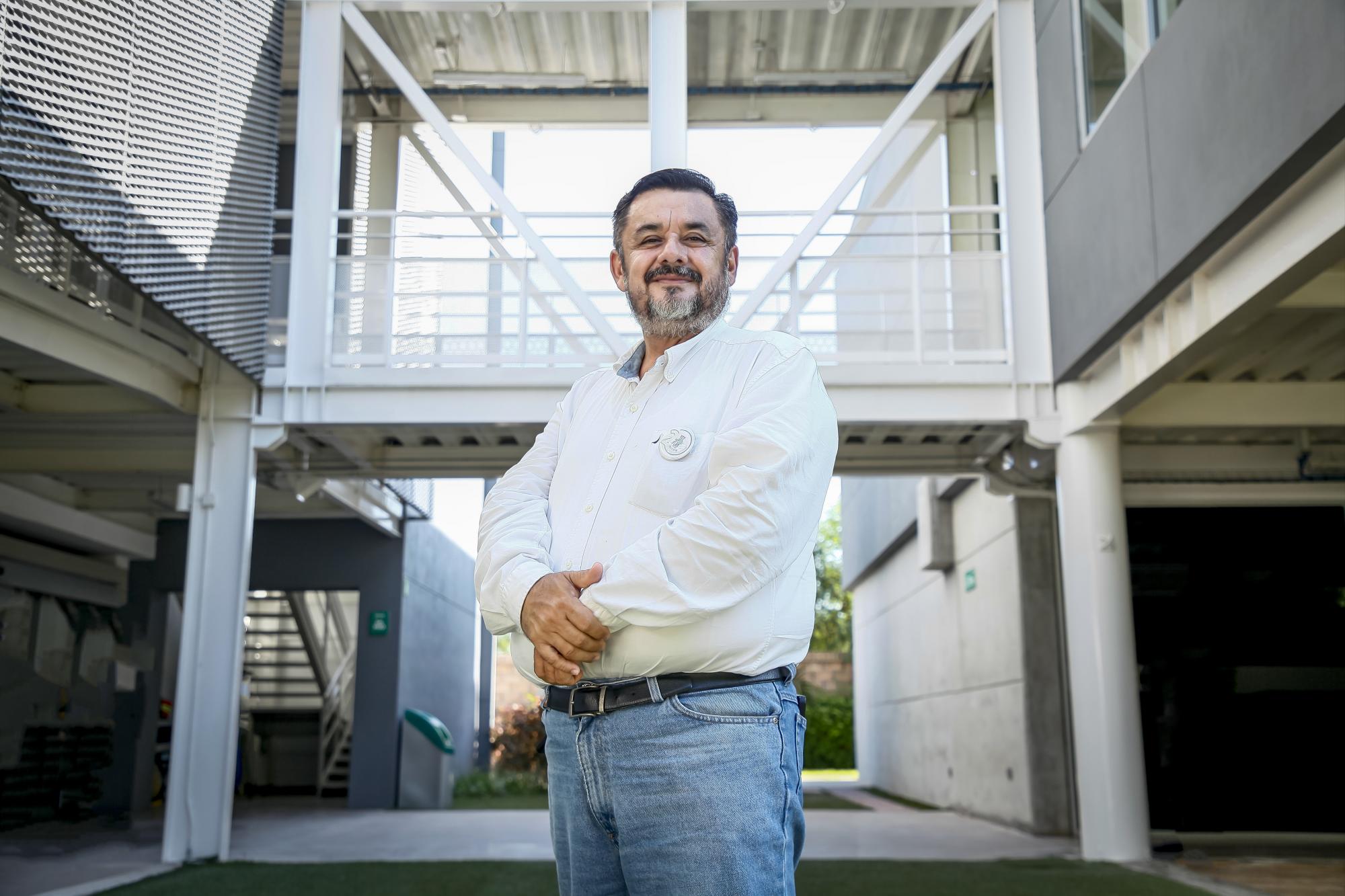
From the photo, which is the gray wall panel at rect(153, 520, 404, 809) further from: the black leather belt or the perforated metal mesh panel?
the black leather belt

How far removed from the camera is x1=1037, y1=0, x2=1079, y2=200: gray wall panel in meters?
7.43

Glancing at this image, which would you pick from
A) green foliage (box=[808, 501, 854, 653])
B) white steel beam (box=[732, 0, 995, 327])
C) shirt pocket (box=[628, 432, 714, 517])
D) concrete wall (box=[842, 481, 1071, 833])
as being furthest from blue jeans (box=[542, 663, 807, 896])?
green foliage (box=[808, 501, 854, 653])

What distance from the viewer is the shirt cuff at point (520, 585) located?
158 cm

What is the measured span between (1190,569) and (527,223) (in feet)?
19.4

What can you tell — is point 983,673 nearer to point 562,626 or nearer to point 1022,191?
point 1022,191

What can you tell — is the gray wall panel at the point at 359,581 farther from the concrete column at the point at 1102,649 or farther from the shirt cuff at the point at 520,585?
the shirt cuff at the point at 520,585

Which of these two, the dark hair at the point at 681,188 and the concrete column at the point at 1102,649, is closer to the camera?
the dark hair at the point at 681,188

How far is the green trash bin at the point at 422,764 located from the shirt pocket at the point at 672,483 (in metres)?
11.7

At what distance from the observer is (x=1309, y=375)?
769cm

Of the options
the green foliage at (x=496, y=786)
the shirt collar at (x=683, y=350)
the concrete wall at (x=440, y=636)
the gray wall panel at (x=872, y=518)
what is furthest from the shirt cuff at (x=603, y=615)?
the green foliage at (x=496, y=786)

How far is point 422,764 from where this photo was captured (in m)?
12.8

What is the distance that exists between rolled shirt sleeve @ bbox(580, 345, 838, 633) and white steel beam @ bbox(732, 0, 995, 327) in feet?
20.2

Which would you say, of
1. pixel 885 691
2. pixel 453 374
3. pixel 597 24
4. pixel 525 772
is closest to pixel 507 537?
pixel 453 374

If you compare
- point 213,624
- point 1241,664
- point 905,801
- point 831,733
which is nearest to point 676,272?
point 213,624
